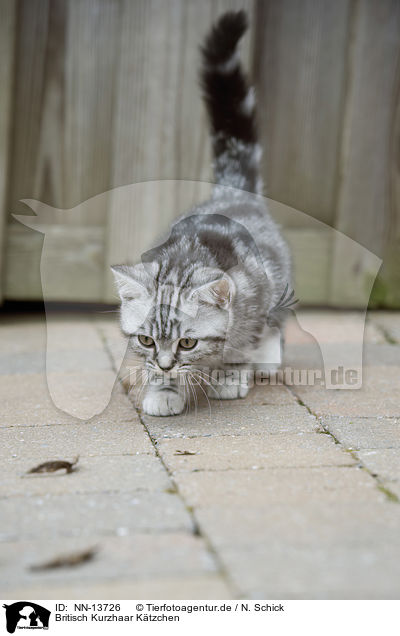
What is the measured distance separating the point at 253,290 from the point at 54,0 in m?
1.84

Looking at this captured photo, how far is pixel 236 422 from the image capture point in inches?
106

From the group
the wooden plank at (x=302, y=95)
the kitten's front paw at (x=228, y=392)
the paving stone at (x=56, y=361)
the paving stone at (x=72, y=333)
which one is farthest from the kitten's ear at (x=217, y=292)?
the wooden plank at (x=302, y=95)

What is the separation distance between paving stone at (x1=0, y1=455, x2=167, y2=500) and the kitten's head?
1.63ft

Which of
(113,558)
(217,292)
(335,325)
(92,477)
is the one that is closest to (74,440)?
(92,477)

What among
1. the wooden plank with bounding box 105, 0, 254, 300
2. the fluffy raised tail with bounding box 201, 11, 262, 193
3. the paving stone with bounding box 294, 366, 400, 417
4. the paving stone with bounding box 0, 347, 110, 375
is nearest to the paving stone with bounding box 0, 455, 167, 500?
the paving stone with bounding box 294, 366, 400, 417

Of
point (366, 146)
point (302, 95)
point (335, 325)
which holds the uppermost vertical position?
point (302, 95)

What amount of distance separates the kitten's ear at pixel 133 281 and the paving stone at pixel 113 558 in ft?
3.68

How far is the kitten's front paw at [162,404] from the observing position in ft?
9.09

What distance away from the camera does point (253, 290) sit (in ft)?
9.61

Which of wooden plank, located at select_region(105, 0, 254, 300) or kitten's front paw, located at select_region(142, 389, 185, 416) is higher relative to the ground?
wooden plank, located at select_region(105, 0, 254, 300)

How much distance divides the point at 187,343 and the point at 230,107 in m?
1.23

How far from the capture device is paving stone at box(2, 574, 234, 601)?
1.60m

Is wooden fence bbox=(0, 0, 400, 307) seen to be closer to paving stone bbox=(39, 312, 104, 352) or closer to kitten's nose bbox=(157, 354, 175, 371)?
paving stone bbox=(39, 312, 104, 352)
